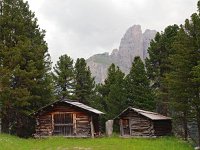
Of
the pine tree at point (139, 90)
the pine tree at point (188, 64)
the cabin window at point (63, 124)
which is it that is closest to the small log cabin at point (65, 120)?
the cabin window at point (63, 124)

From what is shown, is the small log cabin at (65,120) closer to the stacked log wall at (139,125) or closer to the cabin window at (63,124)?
the cabin window at (63,124)

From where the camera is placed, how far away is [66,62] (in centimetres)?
6162

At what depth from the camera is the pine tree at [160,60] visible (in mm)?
57219

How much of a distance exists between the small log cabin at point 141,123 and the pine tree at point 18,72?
10577 millimetres

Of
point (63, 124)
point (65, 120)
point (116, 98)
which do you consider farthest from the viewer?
point (116, 98)

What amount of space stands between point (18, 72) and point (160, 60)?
23622mm

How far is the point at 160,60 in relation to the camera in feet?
194

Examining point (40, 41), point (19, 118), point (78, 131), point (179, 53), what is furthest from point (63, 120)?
point (179, 53)

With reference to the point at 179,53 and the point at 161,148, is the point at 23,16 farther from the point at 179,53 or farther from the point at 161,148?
the point at 161,148

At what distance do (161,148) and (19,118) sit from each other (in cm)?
2181

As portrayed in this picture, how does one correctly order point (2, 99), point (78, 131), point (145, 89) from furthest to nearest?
point (145, 89) < point (78, 131) < point (2, 99)

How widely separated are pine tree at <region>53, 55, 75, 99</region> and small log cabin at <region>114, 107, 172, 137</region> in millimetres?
14880

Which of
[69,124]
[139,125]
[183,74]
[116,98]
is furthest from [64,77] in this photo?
[183,74]

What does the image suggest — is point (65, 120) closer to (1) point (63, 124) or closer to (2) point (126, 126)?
(1) point (63, 124)
